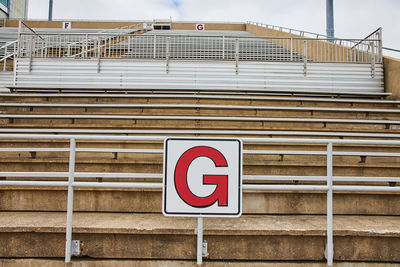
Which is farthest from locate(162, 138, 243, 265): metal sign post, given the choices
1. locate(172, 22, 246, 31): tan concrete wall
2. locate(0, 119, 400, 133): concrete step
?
locate(172, 22, 246, 31): tan concrete wall

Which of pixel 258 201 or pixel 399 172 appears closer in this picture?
pixel 258 201

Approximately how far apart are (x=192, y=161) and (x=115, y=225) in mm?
1106

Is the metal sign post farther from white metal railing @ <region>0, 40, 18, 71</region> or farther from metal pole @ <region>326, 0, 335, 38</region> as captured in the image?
metal pole @ <region>326, 0, 335, 38</region>

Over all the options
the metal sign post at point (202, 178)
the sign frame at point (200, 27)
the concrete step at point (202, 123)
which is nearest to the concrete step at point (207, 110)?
the concrete step at point (202, 123)

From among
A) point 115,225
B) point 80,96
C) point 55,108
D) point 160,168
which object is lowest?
point 115,225

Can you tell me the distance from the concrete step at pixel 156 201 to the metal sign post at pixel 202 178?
3.07 feet

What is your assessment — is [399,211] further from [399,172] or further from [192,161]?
[192,161]

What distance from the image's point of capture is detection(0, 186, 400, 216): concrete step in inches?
121

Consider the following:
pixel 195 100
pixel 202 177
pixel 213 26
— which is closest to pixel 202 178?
pixel 202 177

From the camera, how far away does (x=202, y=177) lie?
7.27 feet

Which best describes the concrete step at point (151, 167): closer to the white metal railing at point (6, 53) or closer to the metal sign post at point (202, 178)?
the metal sign post at point (202, 178)

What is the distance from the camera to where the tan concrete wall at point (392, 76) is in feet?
21.7

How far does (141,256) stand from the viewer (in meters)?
2.47

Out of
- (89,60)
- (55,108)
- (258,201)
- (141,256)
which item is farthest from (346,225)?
(89,60)
